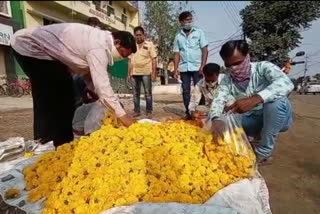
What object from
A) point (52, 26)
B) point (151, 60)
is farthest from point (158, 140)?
point (151, 60)

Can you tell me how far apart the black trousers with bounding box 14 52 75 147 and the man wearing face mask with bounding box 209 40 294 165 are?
1361 millimetres

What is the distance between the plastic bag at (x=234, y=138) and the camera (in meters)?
2.07

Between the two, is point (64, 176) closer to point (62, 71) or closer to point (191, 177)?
point (191, 177)

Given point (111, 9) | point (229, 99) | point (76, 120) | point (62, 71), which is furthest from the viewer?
point (76, 120)

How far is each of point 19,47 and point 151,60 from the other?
2.84 metres

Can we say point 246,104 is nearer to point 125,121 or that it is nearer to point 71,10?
point 125,121

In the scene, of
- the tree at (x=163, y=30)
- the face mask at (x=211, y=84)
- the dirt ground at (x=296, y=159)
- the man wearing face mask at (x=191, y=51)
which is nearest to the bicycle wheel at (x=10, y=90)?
the dirt ground at (x=296, y=159)

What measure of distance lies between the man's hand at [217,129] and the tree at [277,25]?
4.79ft

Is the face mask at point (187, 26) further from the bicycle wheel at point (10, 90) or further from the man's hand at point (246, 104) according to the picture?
the man's hand at point (246, 104)

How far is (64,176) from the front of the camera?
76.7 inches

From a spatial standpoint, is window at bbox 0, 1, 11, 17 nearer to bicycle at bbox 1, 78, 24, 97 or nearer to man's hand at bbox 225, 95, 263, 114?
bicycle at bbox 1, 78, 24, 97

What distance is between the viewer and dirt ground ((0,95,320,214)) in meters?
2.12

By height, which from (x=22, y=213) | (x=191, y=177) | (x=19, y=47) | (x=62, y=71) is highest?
(x=19, y=47)

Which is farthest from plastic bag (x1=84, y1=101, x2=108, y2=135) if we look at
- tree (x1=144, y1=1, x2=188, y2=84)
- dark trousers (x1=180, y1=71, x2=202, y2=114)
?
tree (x1=144, y1=1, x2=188, y2=84)
